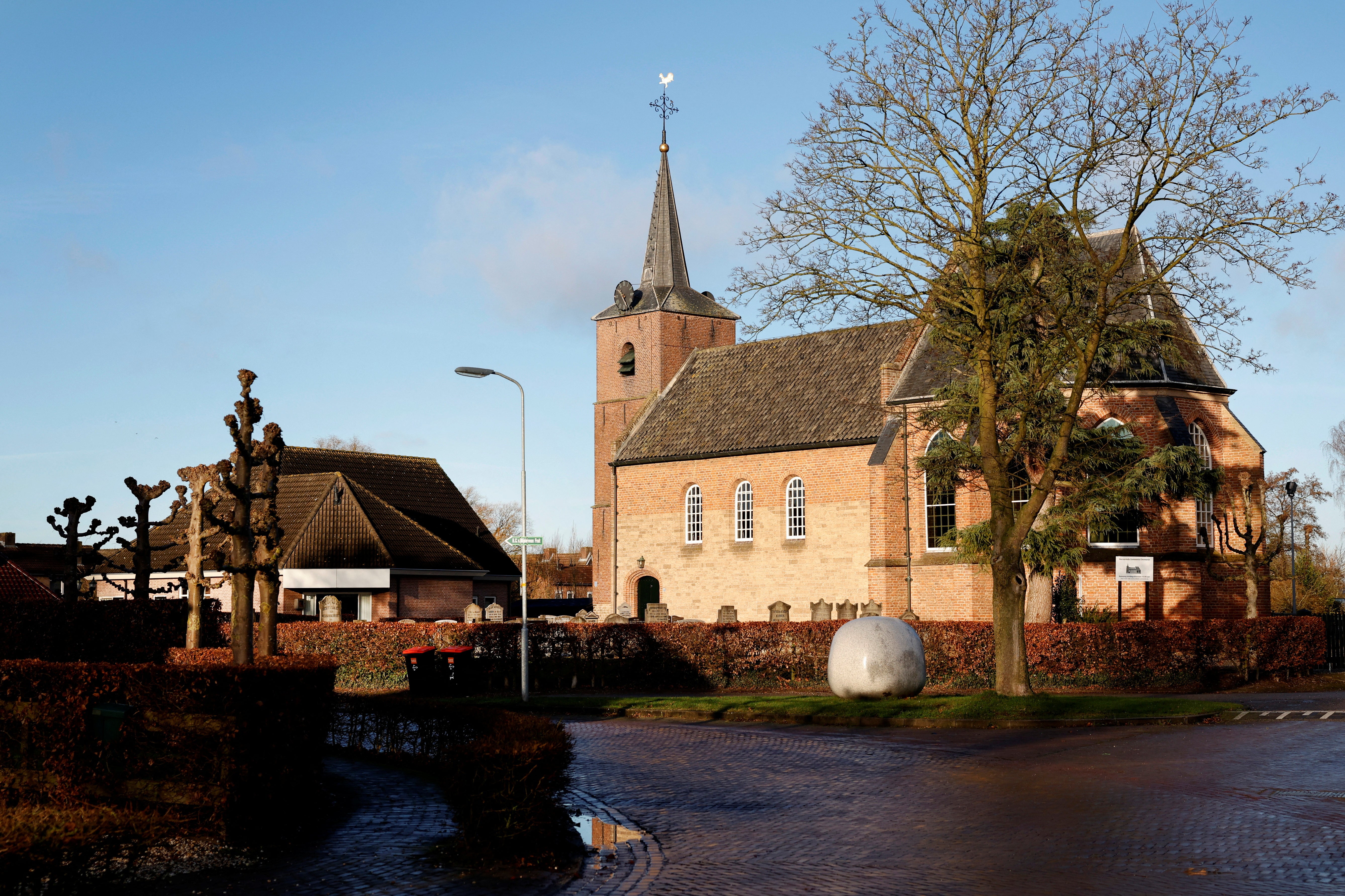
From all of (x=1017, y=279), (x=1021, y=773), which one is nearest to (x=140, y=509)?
(x=1017, y=279)

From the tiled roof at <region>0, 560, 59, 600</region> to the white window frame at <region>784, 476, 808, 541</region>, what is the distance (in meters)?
23.3

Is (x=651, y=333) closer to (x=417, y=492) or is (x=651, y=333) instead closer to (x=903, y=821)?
(x=417, y=492)

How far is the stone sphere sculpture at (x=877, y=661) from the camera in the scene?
2214 centimetres

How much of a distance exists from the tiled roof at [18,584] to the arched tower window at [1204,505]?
2949 cm

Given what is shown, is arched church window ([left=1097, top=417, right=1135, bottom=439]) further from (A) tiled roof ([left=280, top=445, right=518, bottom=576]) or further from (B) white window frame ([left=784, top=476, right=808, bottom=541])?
(A) tiled roof ([left=280, top=445, right=518, bottom=576])

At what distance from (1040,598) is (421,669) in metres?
16.0

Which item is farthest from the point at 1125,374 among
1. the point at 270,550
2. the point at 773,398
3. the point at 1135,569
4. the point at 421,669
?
the point at 270,550

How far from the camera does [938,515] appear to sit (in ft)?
132

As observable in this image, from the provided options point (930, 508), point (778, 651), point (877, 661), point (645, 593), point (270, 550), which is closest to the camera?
point (270, 550)

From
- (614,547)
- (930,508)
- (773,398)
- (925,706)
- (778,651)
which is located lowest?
(925,706)

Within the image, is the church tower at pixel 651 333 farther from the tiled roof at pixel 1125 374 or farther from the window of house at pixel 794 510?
the tiled roof at pixel 1125 374

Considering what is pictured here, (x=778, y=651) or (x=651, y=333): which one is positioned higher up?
(x=651, y=333)

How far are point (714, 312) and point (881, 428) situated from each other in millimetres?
15268

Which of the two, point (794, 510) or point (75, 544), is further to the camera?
point (794, 510)
